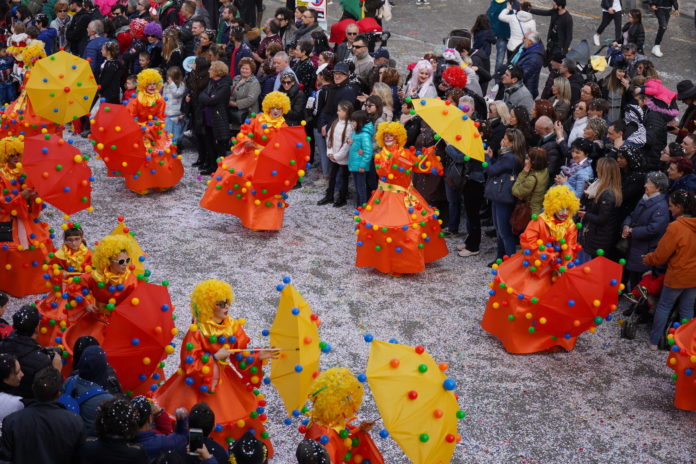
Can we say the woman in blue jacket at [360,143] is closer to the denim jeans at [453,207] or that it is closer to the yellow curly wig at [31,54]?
the denim jeans at [453,207]

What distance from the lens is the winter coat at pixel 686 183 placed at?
8.41 metres

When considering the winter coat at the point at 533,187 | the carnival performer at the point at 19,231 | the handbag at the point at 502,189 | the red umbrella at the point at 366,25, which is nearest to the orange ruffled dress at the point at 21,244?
the carnival performer at the point at 19,231

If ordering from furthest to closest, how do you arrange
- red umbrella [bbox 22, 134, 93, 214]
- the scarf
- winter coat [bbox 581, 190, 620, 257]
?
1. winter coat [bbox 581, 190, 620, 257]
2. red umbrella [bbox 22, 134, 93, 214]
3. the scarf

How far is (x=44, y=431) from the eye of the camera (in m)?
4.99

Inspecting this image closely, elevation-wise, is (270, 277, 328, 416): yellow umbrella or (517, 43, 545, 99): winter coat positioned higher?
(517, 43, 545, 99): winter coat

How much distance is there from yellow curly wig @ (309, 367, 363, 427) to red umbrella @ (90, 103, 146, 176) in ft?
19.9

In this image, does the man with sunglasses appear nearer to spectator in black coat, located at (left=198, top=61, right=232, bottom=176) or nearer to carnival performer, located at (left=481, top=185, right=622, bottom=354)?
spectator in black coat, located at (left=198, top=61, right=232, bottom=176)

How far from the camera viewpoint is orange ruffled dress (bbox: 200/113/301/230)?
10.1 m

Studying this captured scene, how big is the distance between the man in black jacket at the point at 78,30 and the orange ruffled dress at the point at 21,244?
747 centimetres

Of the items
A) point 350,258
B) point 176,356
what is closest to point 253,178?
point 350,258

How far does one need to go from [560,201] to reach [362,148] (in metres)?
3.34

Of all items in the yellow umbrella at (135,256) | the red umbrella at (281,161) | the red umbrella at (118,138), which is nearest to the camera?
the yellow umbrella at (135,256)

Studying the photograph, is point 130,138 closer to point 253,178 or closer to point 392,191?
point 253,178

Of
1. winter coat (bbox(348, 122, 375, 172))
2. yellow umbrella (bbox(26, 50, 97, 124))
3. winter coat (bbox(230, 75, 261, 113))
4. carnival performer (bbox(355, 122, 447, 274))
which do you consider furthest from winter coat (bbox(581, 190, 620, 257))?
yellow umbrella (bbox(26, 50, 97, 124))
